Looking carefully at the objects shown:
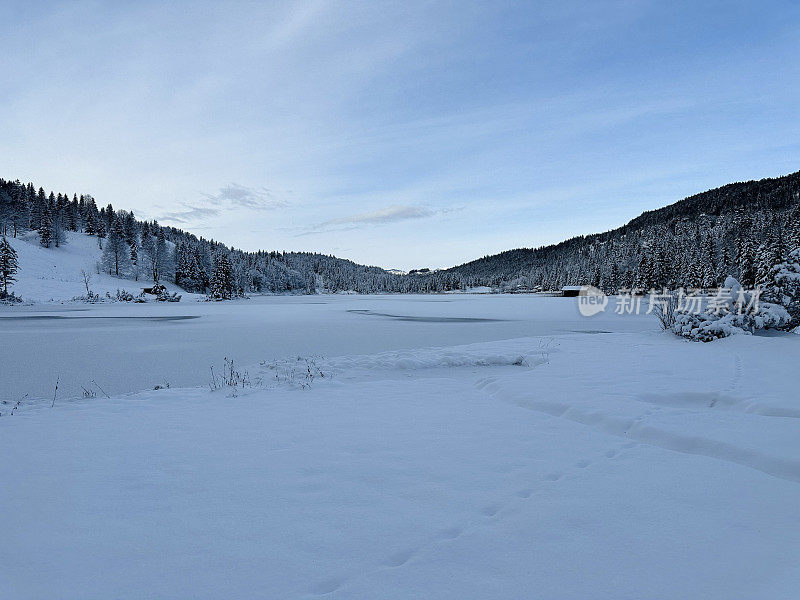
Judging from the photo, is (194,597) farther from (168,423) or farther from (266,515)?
(168,423)

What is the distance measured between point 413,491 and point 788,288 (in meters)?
21.0

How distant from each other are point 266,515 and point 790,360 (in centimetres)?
1352

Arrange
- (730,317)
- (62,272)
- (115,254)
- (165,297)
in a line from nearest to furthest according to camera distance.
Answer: (730,317)
(165,297)
(62,272)
(115,254)

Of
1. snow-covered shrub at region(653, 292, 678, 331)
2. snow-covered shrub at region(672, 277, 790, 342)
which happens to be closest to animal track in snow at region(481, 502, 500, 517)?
snow-covered shrub at region(672, 277, 790, 342)

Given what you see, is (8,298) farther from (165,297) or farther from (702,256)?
(702,256)

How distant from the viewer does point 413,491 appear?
386 centimetres

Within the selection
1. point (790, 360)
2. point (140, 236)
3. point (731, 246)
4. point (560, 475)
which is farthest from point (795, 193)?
point (140, 236)

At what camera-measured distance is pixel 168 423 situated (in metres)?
6.25

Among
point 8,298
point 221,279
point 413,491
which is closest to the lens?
point 413,491

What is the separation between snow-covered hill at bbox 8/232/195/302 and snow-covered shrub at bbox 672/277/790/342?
71138 mm

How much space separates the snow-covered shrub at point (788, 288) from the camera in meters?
16.8

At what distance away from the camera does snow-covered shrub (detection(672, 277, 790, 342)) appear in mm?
15477

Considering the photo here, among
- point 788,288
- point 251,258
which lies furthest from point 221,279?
point 788,288

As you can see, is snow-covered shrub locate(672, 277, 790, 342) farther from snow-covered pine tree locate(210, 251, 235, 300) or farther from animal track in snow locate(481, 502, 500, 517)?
snow-covered pine tree locate(210, 251, 235, 300)
